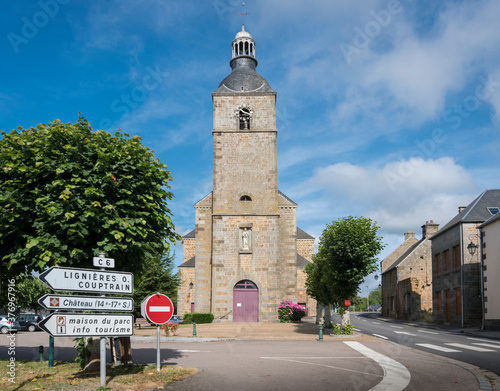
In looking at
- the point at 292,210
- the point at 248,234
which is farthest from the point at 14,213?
the point at 292,210

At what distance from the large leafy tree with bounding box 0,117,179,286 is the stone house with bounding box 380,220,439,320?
34.1m

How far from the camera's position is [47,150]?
31.6 ft

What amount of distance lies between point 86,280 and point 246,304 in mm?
24498

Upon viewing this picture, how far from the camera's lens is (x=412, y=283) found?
40.2m

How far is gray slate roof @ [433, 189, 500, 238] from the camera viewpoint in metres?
30.0

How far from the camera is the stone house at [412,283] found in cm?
4041

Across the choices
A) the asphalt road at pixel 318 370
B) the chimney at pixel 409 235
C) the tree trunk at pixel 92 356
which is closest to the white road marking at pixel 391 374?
the asphalt road at pixel 318 370

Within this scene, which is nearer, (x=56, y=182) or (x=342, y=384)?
(x=342, y=384)

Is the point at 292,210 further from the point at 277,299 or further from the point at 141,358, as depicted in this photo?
the point at 141,358

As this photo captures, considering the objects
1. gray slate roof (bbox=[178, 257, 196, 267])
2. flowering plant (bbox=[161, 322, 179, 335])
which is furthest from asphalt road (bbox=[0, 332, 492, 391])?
gray slate roof (bbox=[178, 257, 196, 267])

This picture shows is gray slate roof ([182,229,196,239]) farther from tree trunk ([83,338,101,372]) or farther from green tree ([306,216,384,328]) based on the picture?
tree trunk ([83,338,101,372])

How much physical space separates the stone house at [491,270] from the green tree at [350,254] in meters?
9.69

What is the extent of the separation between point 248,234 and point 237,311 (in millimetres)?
5295

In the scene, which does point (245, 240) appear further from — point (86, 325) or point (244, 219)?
point (86, 325)
